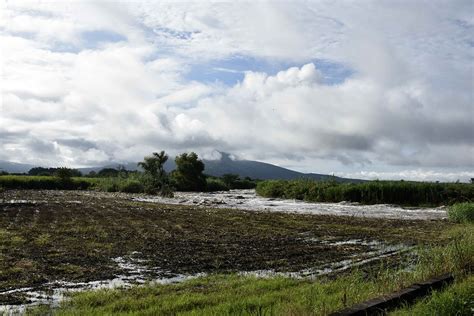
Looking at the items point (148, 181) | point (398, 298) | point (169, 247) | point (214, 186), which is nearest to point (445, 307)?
point (398, 298)

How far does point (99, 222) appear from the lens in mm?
18000

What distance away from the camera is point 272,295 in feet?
23.9

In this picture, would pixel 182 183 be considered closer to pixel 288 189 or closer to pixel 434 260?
pixel 288 189

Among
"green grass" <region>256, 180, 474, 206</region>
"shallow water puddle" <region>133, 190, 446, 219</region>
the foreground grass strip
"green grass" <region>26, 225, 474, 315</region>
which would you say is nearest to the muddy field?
"green grass" <region>26, 225, 474, 315</region>

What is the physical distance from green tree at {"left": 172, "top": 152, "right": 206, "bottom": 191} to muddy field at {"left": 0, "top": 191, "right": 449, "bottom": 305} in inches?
1412

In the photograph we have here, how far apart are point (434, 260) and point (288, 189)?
1515 inches

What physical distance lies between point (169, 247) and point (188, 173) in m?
44.7

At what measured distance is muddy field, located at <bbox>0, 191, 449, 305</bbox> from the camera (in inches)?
349

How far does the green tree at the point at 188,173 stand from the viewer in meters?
56.6

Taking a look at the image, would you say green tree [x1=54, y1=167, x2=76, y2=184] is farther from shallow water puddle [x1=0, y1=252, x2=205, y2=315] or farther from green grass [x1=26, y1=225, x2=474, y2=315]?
green grass [x1=26, y1=225, x2=474, y2=315]

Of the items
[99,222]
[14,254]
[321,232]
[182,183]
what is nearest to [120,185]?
[182,183]

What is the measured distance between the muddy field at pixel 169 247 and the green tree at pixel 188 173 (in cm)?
3588

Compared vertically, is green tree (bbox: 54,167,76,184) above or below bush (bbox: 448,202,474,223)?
above

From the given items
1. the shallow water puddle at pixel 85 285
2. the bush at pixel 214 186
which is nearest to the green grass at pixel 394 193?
the bush at pixel 214 186
